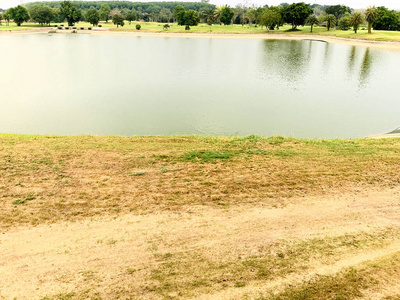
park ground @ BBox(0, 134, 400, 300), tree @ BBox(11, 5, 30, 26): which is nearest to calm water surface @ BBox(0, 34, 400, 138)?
park ground @ BBox(0, 134, 400, 300)

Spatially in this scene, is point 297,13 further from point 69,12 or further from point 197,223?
point 197,223

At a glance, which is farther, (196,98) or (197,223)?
(196,98)

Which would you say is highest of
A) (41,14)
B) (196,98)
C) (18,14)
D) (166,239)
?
(41,14)

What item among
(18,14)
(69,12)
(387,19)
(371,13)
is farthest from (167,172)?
(69,12)

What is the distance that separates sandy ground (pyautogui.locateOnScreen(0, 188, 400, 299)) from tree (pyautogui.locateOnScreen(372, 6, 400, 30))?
12102 centimetres

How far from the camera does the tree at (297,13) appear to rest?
119 metres

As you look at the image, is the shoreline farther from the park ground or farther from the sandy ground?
the sandy ground

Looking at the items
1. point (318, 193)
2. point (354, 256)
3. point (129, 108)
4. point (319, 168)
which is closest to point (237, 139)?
point (319, 168)

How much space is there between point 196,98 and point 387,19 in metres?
108

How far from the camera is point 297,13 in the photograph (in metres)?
119

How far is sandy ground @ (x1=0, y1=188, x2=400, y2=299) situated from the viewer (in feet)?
24.6

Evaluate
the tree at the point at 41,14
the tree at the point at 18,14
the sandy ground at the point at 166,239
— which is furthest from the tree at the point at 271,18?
the sandy ground at the point at 166,239

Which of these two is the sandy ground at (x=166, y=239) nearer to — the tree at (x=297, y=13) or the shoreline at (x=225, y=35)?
the shoreline at (x=225, y=35)

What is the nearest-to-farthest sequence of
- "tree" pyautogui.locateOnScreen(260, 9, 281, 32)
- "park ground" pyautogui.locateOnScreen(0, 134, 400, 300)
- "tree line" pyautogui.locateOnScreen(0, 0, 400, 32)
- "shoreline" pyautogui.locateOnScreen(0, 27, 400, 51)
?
"park ground" pyautogui.locateOnScreen(0, 134, 400, 300), "shoreline" pyautogui.locateOnScreen(0, 27, 400, 51), "tree line" pyautogui.locateOnScreen(0, 0, 400, 32), "tree" pyautogui.locateOnScreen(260, 9, 281, 32)
